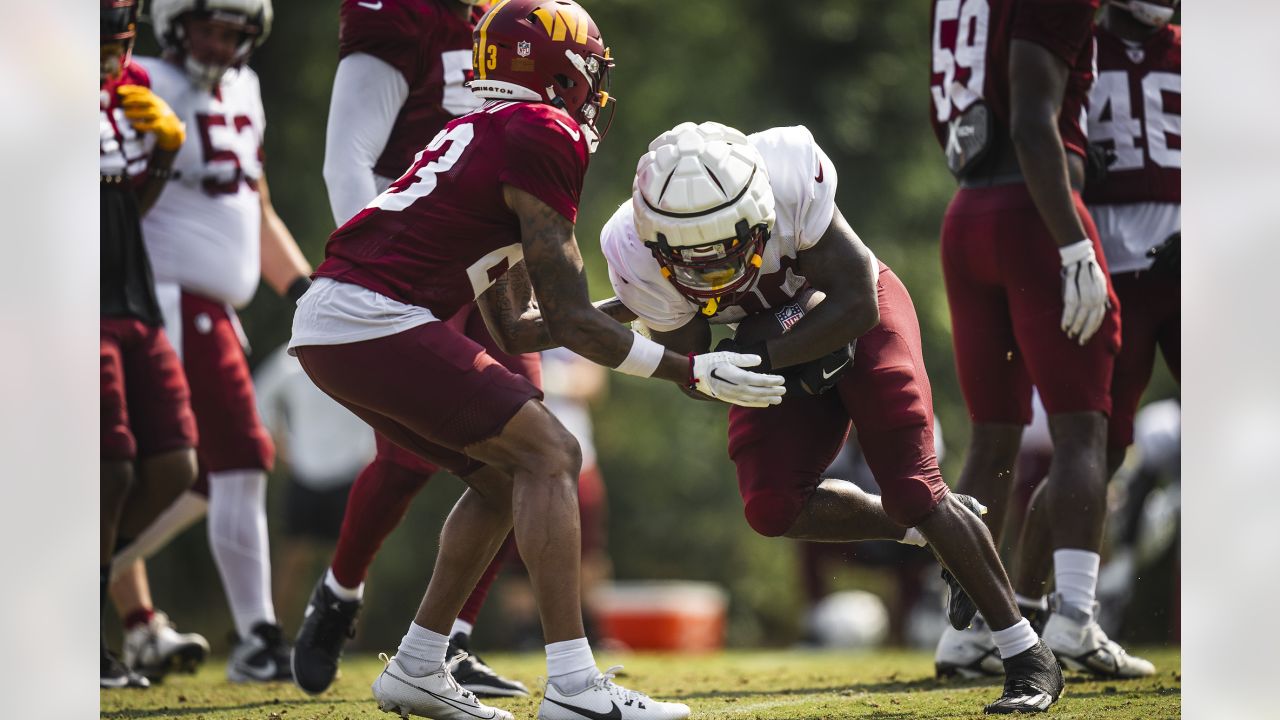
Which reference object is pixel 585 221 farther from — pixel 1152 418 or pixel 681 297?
pixel 681 297

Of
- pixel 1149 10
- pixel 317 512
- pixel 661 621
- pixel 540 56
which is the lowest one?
pixel 661 621

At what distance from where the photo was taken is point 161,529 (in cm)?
563

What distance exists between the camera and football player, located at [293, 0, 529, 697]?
4.58m

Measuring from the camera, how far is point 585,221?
34.4 ft

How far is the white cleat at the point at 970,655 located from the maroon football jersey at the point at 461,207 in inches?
80.4

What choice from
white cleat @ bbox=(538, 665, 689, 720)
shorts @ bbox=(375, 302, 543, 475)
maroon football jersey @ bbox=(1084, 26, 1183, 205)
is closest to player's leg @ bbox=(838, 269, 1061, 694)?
white cleat @ bbox=(538, 665, 689, 720)

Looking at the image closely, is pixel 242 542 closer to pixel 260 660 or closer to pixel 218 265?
pixel 260 660

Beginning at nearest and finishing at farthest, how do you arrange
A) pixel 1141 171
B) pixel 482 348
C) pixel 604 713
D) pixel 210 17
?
pixel 604 713 < pixel 482 348 < pixel 1141 171 < pixel 210 17

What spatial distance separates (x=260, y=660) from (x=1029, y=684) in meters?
2.81

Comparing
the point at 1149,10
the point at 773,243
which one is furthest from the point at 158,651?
the point at 1149,10

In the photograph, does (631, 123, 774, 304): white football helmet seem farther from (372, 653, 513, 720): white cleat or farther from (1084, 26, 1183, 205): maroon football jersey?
(1084, 26, 1183, 205): maroon football jersey

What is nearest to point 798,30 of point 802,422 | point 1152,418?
point 1152,418

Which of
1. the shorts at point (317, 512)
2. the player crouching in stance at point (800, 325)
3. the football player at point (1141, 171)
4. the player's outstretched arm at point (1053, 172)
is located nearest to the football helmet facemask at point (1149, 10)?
the football player at point (1141, 171)
